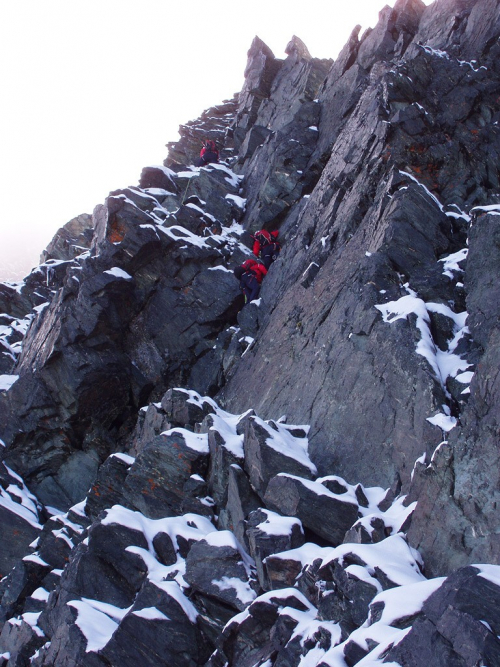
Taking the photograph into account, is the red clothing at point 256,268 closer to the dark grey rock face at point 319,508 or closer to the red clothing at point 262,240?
the red clothing at point 262,240

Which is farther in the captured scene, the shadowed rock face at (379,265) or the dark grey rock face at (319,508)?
the shadowed rock face at (379,265)

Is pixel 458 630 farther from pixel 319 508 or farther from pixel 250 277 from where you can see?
pixel 250 277

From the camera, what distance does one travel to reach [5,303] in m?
38.4

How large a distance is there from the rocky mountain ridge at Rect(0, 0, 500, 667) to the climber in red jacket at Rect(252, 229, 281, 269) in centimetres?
92

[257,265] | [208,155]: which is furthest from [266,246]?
[208,155]

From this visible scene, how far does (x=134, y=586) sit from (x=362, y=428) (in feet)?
20.9

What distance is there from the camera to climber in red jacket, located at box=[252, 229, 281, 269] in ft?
84.6

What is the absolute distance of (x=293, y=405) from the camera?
16.4m

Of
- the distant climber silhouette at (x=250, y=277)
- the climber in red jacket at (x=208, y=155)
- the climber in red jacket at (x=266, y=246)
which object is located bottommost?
the distant climber silhouette at (x=250, y=277)

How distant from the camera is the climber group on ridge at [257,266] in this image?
79.9ft

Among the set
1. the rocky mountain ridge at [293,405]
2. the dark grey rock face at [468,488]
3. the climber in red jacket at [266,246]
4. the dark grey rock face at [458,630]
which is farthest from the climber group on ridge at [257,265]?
the dark grey rock face at [458,630]

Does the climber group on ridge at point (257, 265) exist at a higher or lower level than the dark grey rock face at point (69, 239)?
higher

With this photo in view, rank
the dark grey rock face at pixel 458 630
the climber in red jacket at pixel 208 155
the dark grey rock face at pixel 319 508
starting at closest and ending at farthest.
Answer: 1. the dark grey rock face at pixel 458 630
2. the dark grey rock face at pixel 319 508
3. the climber in red jacket at pixel 208 155

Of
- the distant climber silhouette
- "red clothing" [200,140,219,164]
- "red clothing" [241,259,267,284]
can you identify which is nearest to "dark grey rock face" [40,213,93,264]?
"red clothing" [200,140,219,164]
